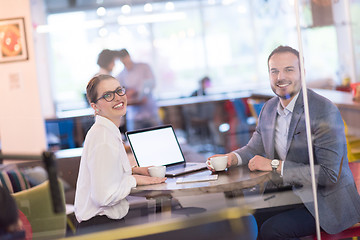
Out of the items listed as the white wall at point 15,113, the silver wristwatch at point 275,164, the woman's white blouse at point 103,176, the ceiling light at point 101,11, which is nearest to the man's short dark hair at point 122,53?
the woman's white blouse at point 103,176

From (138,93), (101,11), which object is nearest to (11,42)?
(138,93)

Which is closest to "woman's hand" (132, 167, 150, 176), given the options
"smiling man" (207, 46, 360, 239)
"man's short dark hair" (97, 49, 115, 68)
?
"smiling man" (207, 46, 360, 239)

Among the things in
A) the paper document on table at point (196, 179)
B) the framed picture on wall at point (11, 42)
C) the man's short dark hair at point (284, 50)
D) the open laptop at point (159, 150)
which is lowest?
the paper document on table at point (196, 179)

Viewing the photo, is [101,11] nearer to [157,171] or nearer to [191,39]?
[157,171]

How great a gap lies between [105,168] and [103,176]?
4 centimetres

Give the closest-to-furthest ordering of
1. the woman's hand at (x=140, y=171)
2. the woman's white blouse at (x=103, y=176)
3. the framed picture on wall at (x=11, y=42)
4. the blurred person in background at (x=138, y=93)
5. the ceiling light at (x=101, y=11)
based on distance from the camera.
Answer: the woman's white blouse at (x=103, y=176), the woman's hand at (x=140, y=171), the blurred person in background at (x=138, y=93), the framed picture on wall at (x=11, y=42), the ceiling light at (x=101, y=11)

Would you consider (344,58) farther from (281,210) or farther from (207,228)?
(207,228)

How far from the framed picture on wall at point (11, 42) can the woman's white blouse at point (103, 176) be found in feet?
2.62

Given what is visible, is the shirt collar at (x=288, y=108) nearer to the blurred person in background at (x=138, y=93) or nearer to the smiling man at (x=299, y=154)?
the smiling man at (x=299, y=154)

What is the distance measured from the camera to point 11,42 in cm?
321

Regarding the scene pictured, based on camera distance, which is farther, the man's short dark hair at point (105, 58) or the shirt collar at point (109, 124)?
the man's short dark hair at point (105, 58)

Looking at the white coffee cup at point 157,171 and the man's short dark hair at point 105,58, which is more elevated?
the man's short dark hair at point 105,58

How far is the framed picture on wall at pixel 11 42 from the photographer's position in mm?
3062

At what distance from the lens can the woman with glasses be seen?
2.56 meters
